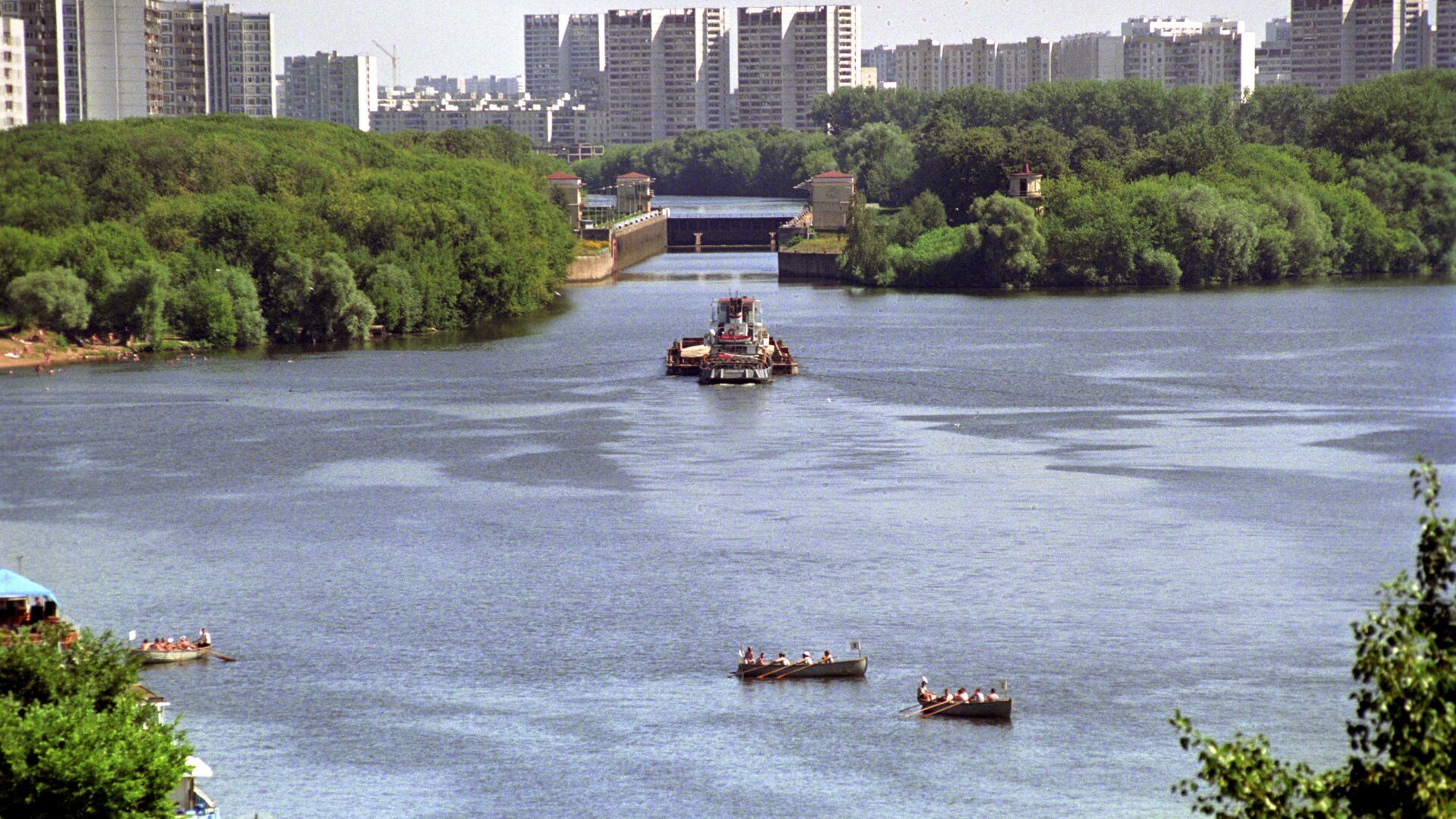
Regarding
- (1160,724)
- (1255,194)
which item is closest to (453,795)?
(1160,724)

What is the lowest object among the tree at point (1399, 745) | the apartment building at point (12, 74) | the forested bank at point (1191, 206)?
the tree at point (1399, 745)

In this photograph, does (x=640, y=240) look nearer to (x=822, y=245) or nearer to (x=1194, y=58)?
(x=822, y=245)

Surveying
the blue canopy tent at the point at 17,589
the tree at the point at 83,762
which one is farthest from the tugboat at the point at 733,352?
the tree at the point at 83,762

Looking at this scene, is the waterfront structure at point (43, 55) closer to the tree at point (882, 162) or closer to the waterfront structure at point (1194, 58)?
the tree at point (882, 162)

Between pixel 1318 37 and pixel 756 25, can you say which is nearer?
pixel 1318 37

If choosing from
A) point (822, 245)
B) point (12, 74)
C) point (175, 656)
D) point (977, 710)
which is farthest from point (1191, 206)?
point (175, 656)

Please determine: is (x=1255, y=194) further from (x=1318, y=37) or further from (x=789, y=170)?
(x=1318, y=37)

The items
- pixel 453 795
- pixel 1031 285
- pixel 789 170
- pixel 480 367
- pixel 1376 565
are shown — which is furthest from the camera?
pixel 789 170
